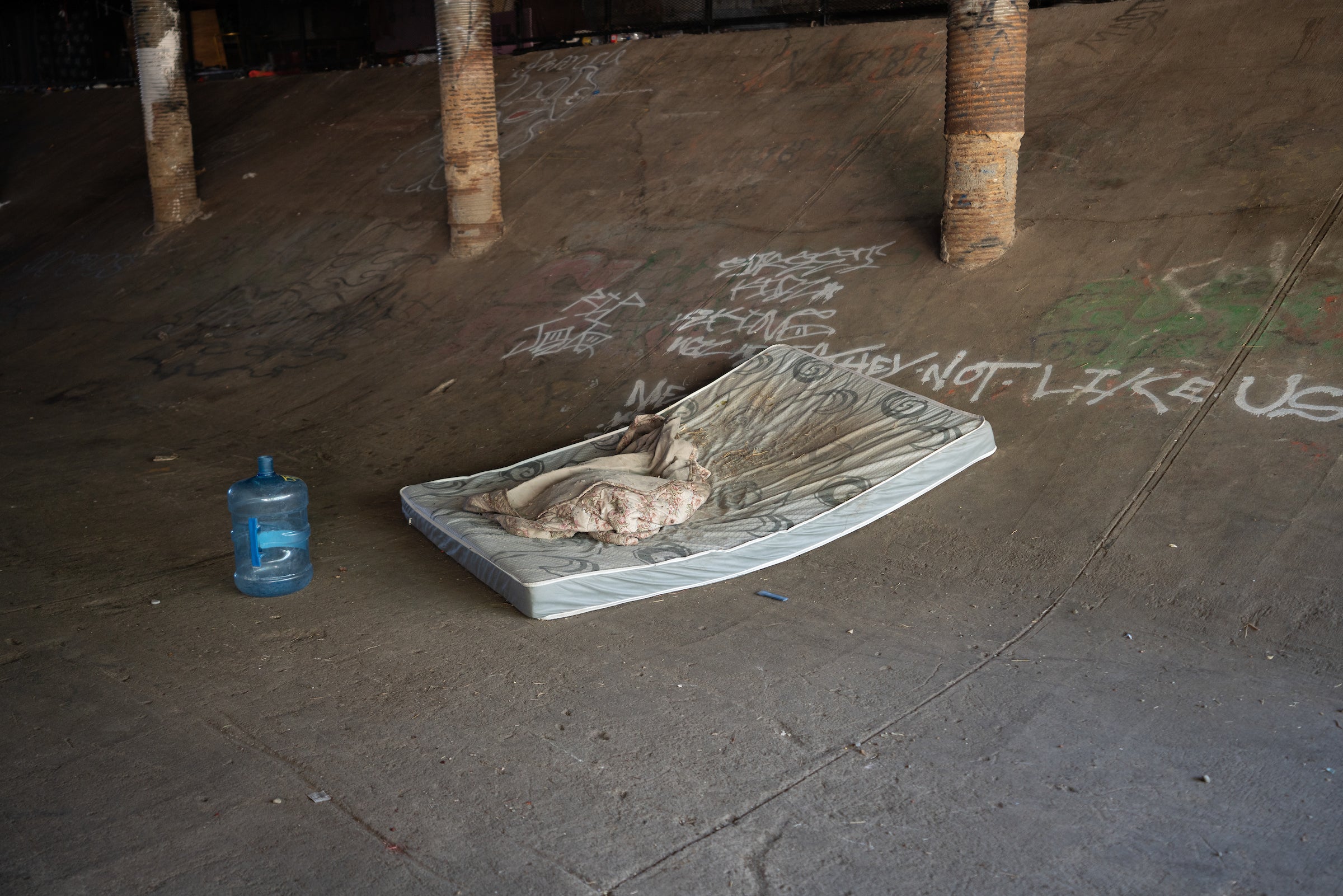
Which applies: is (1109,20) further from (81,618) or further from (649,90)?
(81,618)

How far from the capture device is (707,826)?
3.00 metres

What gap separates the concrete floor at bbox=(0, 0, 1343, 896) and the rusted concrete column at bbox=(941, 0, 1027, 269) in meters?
0.34

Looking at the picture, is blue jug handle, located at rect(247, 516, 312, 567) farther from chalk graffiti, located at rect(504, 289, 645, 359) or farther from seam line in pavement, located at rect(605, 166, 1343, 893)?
chalk graffiti, located at rect(504, 289, 645, 359)

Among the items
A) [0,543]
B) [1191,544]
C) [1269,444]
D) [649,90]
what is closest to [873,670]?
[1191,544]

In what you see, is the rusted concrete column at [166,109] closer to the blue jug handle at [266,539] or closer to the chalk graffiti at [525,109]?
the chalk graffiti at [525,109]

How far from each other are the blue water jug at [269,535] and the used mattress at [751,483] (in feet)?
2.37

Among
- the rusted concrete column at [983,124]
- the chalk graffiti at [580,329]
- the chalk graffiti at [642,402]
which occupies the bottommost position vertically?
the chalk graffiti at [642,402]

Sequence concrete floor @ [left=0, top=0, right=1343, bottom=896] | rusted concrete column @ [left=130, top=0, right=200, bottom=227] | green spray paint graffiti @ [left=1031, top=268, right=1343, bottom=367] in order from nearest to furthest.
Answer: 1. concrete floor @ [left=0, top=0, right=1343, bottom=896]
2. green spray paint graffiti @ [left=1031, top=268, right=1343, bottom=367]
3. rusted concrete column @ [left=130, top=0, right=200, bottom=227]

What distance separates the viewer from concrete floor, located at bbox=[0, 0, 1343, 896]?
117 inches

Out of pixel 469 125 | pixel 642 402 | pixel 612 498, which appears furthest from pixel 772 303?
pixel 469 125

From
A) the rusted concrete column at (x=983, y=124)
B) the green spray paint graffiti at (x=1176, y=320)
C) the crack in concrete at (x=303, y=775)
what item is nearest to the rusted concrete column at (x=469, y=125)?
the rusted concrete column at (x=983, y=124)

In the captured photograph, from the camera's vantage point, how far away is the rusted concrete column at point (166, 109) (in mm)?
12719

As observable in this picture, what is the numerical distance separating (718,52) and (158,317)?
6916 mm

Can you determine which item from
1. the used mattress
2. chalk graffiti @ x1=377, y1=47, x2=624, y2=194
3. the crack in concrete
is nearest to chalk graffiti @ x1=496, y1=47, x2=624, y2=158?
chalk graffiti @ x1=377, y1=47, x2=624, y2=194
